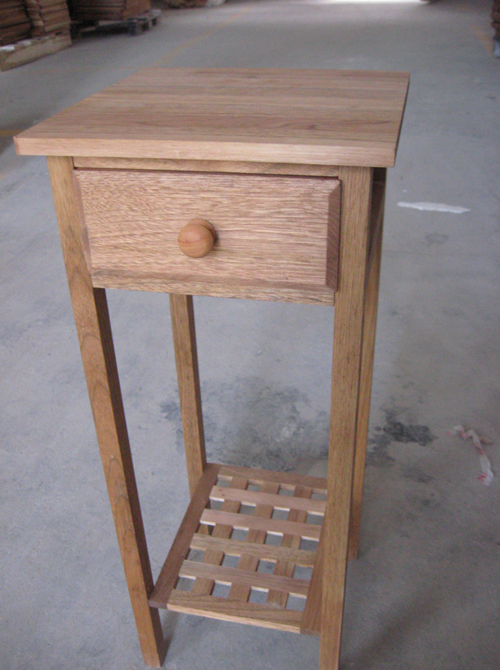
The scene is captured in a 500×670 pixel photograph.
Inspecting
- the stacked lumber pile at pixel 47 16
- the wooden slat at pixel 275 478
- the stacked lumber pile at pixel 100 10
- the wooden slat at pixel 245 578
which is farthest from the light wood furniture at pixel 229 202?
the stacked lumber pile at pixel 100 10

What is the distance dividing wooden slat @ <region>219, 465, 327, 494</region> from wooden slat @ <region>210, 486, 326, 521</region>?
5 centimetres

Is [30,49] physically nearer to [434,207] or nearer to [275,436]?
[434,207]

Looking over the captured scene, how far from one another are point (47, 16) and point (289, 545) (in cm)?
876

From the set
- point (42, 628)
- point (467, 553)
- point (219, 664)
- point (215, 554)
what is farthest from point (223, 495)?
point (467, 553)

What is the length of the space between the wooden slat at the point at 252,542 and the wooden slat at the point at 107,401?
0.67 ft

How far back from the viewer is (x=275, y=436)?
225 cm

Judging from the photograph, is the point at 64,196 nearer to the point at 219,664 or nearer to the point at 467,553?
the point at 219,664

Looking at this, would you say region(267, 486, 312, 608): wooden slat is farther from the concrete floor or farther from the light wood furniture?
Answer: the concrete floor

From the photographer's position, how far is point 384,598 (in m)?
1.71

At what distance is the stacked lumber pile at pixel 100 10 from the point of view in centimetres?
943

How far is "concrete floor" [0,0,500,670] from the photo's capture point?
1.62m

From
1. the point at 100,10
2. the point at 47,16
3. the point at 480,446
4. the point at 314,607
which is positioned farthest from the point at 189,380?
the point at 100,10

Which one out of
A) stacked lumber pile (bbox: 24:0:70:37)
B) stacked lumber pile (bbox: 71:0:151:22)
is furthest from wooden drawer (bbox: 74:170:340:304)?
stacked lumber pile (bbox: 71:0:151:22)

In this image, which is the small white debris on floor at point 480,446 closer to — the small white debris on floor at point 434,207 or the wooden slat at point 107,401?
the wooden slat at point 107,401
